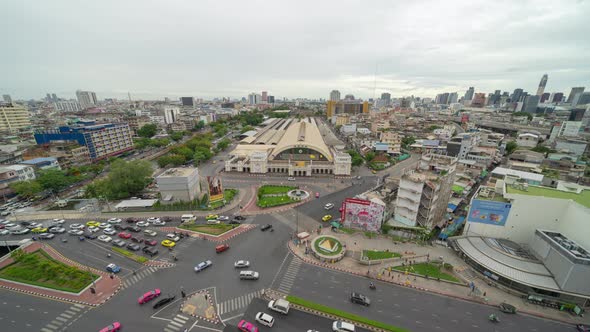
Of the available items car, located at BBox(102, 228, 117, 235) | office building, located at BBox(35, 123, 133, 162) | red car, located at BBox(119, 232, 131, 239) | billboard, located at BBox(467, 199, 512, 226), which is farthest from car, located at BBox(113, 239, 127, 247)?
office building, located at BBox(35, 123, 133, 162)

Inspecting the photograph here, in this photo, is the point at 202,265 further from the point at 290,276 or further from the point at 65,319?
the point at 65,319

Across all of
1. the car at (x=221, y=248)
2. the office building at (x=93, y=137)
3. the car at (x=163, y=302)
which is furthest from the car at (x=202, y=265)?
the office building at (x=93, y=137)

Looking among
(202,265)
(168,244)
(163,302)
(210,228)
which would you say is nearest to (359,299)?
(202,265)

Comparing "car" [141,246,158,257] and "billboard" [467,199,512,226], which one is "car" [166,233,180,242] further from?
"billboard" [467,199,512,226]

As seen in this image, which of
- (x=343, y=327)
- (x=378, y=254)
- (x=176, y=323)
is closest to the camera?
(x=343, y=327)

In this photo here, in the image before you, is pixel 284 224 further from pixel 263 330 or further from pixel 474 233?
pixel 474 233

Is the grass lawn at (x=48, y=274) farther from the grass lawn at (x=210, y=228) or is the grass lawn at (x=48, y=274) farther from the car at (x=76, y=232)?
the grass lawn at (x=210, y=228)
